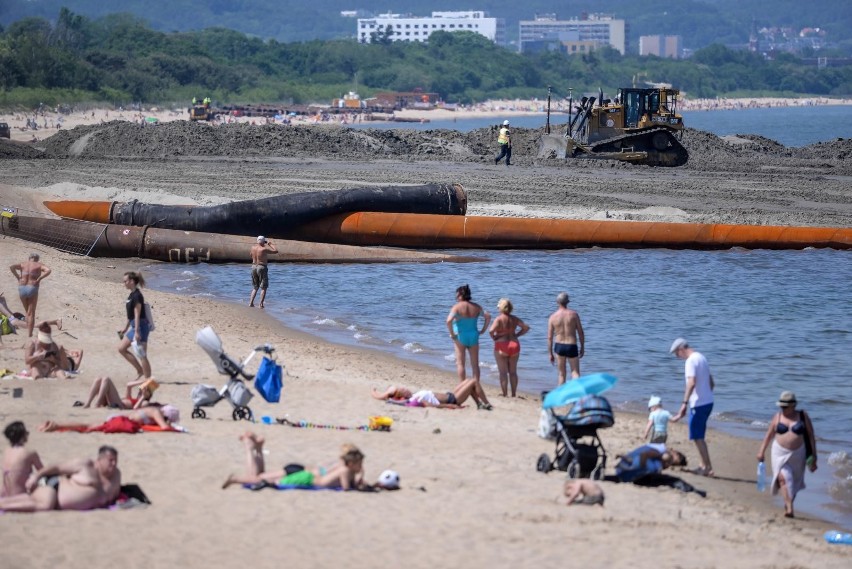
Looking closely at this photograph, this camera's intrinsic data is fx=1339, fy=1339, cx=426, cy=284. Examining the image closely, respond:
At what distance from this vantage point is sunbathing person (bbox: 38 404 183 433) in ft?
35.2

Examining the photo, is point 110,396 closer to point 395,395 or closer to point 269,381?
point 269,381

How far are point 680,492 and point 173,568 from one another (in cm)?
414

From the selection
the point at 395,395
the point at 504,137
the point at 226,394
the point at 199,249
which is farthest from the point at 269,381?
the point at 504,137

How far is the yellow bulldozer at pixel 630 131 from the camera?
124 ft

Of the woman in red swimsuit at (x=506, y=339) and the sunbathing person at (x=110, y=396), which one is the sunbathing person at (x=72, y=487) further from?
the woman in red swimsuit at (x=506, y=339)

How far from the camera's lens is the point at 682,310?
1956 centimetres

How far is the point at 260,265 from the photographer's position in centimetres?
1925

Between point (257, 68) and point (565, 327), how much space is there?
118633 millimetres

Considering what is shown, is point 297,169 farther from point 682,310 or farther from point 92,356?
point 92,356

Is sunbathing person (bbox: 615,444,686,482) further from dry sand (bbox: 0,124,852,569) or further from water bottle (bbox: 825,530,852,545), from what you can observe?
water bottle (bbox: 825,530,852,545)

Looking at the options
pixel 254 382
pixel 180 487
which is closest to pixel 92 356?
pixel 254 382

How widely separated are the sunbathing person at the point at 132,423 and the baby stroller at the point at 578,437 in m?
3.06

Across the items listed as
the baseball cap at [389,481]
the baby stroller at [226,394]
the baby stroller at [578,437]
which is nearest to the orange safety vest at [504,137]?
the baby stroller at [226,394]

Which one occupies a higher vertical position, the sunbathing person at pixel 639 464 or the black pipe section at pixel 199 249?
the black pipe section at pixel 199 249
